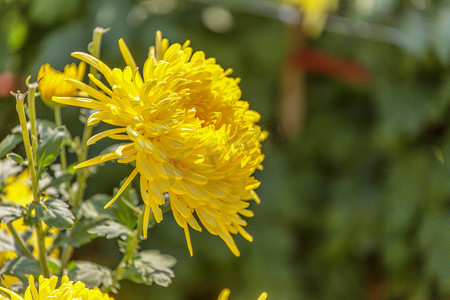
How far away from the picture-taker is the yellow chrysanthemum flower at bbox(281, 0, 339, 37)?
1184mm

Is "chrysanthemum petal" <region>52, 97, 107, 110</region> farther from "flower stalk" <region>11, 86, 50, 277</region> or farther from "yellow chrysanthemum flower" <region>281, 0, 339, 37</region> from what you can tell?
"yellow chrysanthemum flower" <region>281, 0, 339, 37</region>

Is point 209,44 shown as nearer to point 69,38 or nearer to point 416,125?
point 69,38

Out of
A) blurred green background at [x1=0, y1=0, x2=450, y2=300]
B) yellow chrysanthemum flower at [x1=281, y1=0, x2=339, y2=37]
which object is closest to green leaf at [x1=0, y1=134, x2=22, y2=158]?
blurred green background at [x1=0, y1=0, x2=450, y2=300]

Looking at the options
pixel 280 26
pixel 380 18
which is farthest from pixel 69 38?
pixel 380 18

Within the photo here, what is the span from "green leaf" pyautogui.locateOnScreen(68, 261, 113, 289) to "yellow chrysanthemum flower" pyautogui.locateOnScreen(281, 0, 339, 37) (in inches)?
37.0

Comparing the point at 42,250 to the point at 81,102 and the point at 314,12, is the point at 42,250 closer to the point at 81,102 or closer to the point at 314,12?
the point at 81,102

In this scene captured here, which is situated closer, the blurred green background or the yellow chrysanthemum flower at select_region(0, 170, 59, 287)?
the yellow chrysanthemum flower at select_region(0, 170, 59, 287)

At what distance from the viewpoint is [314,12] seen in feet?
4.01

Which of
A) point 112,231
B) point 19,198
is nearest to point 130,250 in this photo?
point 112,231

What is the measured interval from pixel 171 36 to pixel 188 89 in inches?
33.5

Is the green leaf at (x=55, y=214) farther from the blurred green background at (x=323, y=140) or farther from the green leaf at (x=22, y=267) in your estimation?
the blurred green background at (x=323, y=140)

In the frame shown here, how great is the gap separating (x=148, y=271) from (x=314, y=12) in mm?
986

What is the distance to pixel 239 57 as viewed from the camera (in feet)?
4.19

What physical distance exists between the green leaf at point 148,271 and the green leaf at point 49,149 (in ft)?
0.26
